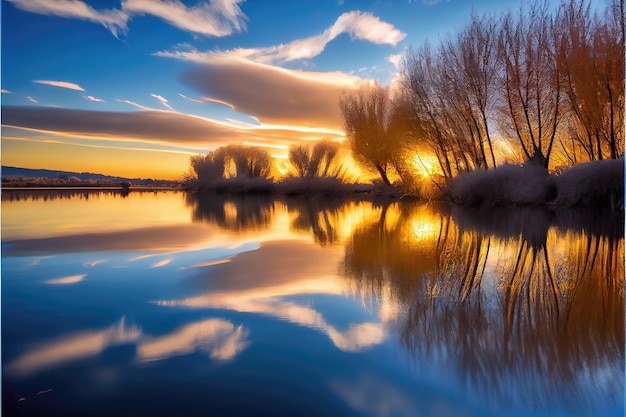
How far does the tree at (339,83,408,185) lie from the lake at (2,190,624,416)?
407 inches

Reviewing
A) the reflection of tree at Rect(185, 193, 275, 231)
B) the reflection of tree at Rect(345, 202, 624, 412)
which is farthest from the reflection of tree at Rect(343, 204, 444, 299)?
the reflection of tree at Rect(185, 193, 275, 231)

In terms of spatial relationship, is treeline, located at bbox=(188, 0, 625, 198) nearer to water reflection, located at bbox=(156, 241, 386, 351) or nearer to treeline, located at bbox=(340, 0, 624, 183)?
treeline, located at bbox=(340, 0, 624, 183)

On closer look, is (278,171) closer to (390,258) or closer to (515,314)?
(390,258)

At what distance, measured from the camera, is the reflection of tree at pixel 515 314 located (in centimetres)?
116

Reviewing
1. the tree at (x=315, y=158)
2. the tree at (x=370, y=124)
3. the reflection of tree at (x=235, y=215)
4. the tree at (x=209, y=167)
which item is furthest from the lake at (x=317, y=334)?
the tree at (x=315, y=158)

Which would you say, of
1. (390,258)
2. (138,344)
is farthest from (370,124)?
(138,344)

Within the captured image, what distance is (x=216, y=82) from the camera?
492cm

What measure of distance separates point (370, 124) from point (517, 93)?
545 cm

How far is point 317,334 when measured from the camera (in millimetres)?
1515

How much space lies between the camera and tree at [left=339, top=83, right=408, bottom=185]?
13148mm

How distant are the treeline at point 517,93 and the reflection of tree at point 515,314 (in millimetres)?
6008

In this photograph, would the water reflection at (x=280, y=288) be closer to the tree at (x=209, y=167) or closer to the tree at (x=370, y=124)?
the tree at (x=209, y=167)

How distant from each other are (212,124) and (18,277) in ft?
11.4

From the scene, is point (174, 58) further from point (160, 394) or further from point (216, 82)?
point (160, 394)
